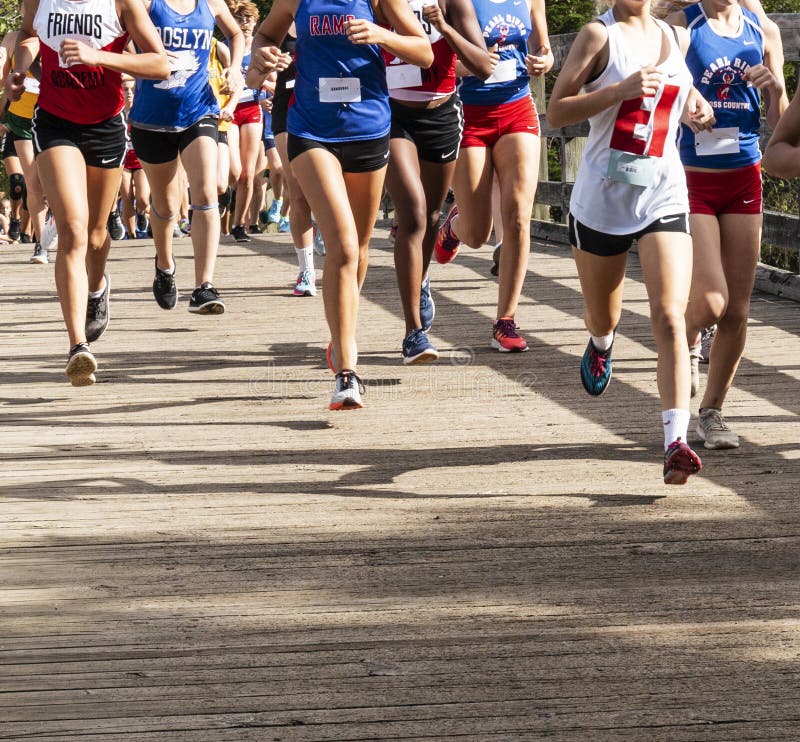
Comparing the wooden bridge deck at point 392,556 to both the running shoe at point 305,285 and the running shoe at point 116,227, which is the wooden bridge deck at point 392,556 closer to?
the running shoe at point 305,285

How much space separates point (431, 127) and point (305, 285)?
3268mm

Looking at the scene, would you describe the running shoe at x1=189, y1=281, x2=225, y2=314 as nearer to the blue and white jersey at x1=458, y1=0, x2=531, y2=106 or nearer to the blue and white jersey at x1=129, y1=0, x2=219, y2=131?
the blue and white jersey at x1=129, y1=0, x2=219, y2=131

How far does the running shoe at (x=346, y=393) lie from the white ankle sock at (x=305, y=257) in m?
3.90

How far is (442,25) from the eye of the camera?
704cm

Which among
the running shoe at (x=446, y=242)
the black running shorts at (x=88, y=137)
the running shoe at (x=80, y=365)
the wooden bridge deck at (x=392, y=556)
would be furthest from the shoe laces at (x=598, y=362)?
the running shoe at (x=446, y=242)

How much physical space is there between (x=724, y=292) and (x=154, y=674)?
298 centimetres

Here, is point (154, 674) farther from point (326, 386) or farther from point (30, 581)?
point (326, 386)

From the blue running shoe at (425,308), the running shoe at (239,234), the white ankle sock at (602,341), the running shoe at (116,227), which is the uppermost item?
the white ankle sock at (602,341)

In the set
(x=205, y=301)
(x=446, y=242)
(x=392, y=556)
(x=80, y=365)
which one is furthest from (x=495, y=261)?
(x=392, y=556)

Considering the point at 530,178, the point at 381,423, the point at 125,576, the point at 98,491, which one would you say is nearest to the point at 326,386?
the point at 381,423

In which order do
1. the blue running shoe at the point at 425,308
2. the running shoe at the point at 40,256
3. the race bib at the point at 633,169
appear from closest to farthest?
the race bib at the point at 633,169 < the blue running shoe at the point at 425,308 < the running shoe at the point at 40,256

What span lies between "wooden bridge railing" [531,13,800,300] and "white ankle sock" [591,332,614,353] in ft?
13.1

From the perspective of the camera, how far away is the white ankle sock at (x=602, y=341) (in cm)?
600

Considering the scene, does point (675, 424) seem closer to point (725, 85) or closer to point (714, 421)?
point (714, 421)
